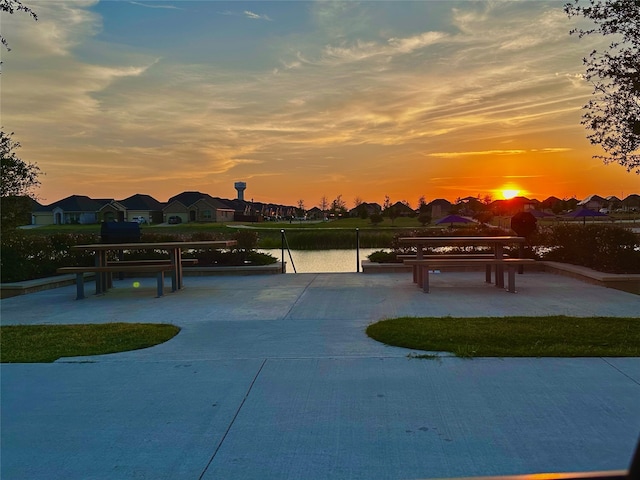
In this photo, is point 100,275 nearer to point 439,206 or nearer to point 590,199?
point 590,199

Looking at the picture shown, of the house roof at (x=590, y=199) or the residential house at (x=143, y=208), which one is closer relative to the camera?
the house roof at (x=590, y=199)

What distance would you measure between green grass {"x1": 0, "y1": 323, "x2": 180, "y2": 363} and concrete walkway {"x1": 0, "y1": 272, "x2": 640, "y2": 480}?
0.22 metres

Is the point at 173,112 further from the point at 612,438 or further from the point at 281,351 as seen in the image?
the point at 612,438

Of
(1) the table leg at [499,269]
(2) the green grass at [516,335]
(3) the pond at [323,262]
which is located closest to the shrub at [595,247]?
(1) the table leg at [499,269]

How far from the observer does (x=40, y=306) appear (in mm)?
8539

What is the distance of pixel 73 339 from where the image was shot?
582cm

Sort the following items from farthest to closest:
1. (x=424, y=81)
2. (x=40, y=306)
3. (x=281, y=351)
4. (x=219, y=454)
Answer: (x=424, y=81) < (x=40, y=306) < (x=281, y=351) < (x=219, y=454)

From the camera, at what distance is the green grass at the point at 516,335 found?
500 centimetres

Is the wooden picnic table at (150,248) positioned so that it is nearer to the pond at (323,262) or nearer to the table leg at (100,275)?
the table leg at (100,275)

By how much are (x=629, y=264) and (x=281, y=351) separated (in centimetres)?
803

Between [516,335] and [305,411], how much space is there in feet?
9.43

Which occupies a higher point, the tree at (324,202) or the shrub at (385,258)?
the tree at (324,202)

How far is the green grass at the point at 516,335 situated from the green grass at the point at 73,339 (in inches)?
100

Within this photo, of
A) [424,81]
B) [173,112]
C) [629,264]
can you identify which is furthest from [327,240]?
[629,264]
